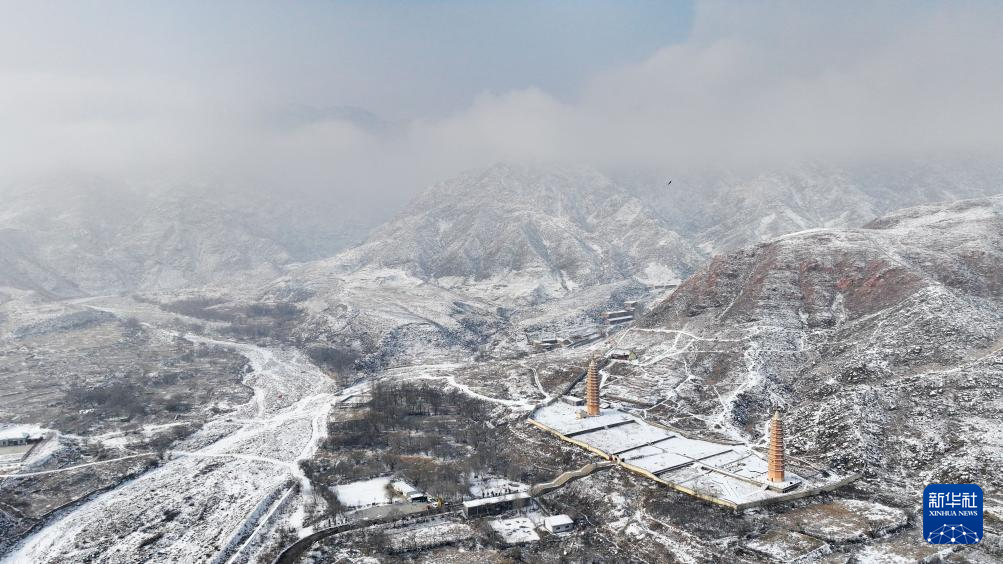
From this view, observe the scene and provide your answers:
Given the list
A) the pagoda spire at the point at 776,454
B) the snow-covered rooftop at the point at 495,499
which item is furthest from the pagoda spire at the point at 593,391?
the pagoda spire at the point at 776,454

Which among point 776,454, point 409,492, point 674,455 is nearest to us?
point 776,454

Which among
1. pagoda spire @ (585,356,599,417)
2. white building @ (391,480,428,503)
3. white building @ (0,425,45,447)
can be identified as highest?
pagoda spire @ (585,356,599,417)

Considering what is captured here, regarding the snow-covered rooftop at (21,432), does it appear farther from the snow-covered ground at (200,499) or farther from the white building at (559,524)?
the white building at (559,524)

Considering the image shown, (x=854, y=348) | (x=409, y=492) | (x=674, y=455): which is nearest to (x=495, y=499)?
(x=409, y=492)

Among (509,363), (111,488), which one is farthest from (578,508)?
(509,363)

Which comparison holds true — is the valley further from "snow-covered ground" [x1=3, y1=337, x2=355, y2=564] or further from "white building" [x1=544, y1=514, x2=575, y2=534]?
"white building" [x1=544, y1=514, x2=575, y2=534]

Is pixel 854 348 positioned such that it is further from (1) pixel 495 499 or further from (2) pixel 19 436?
(2) pixel 19 436

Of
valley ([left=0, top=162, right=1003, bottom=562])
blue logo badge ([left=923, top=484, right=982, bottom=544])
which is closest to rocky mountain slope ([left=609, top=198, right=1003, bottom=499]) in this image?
valley ([left=0, top=162, right=1003, bottom=562])

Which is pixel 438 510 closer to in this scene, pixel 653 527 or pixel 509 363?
pixel 653 527
